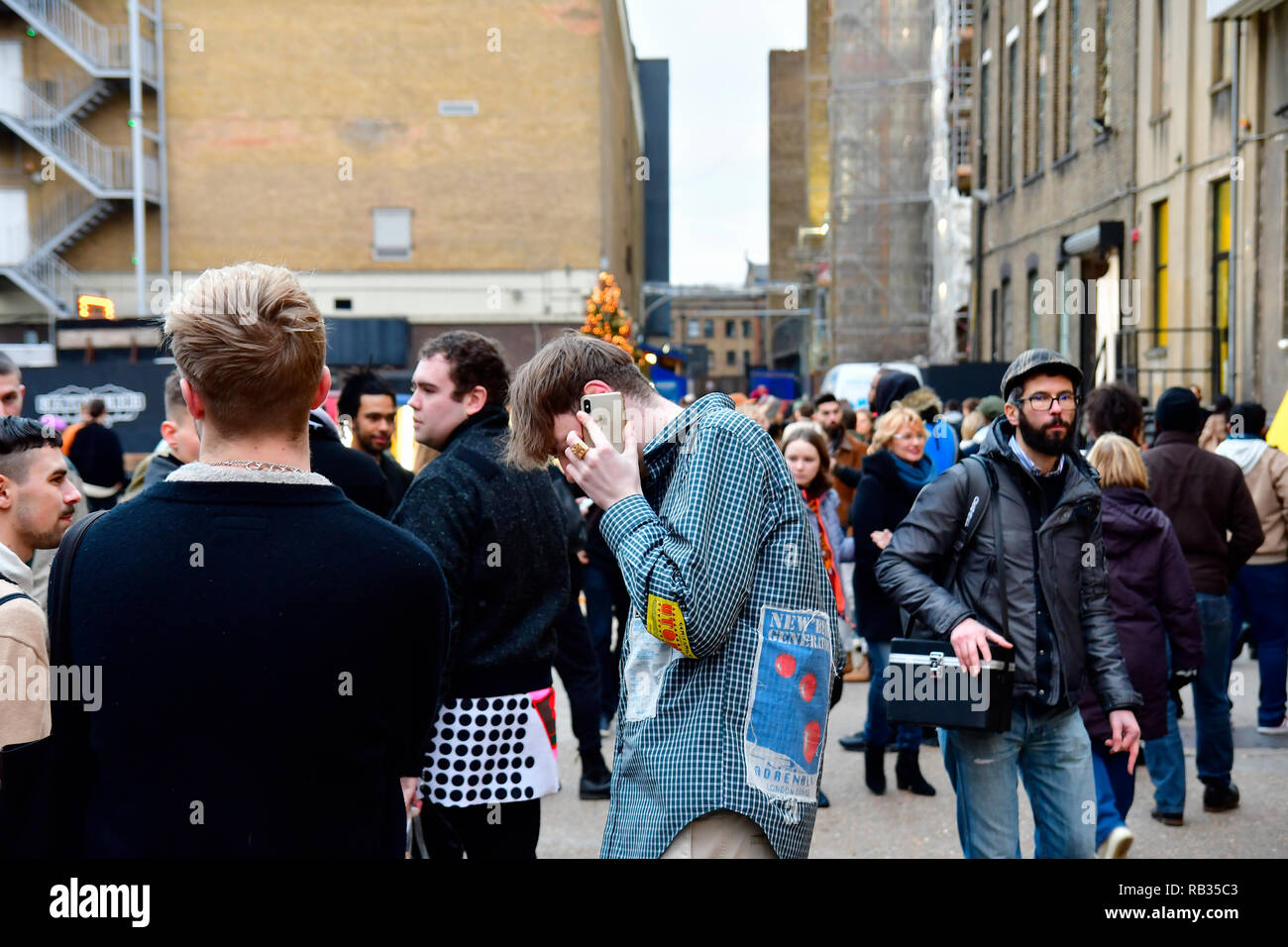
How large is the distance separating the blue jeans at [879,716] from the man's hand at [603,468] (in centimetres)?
418

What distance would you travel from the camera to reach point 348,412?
21.2 ft

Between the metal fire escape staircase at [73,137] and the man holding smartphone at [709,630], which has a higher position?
the metal fire escape staircase at [73,137]

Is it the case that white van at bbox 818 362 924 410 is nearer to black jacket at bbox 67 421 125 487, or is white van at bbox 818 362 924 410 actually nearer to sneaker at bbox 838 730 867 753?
black jacket at bbox 67 421 125 487

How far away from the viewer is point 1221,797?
6.53 meters

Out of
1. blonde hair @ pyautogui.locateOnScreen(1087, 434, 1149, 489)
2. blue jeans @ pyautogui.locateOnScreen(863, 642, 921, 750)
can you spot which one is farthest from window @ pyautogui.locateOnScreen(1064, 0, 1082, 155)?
blonde hair @ pyautogui.locateOnScreen(1087, 434, 1149, 489)

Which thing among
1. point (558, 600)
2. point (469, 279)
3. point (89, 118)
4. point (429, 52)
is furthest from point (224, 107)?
point (558, 600)

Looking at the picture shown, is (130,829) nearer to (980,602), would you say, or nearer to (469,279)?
(980,602)

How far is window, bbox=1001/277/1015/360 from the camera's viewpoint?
27250mm

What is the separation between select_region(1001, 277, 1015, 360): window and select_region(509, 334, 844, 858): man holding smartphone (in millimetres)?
25472

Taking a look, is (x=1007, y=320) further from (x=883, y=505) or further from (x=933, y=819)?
(x=933, y=819)

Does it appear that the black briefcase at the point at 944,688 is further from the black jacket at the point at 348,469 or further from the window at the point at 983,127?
the window at the point at 983,127

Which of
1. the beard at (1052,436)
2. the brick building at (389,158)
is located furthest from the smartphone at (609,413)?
the brick building at (389,158)

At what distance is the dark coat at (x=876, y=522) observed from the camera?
7191 millimetres

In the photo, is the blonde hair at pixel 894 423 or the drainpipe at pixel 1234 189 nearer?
the blonde hair at pixel 894 423
